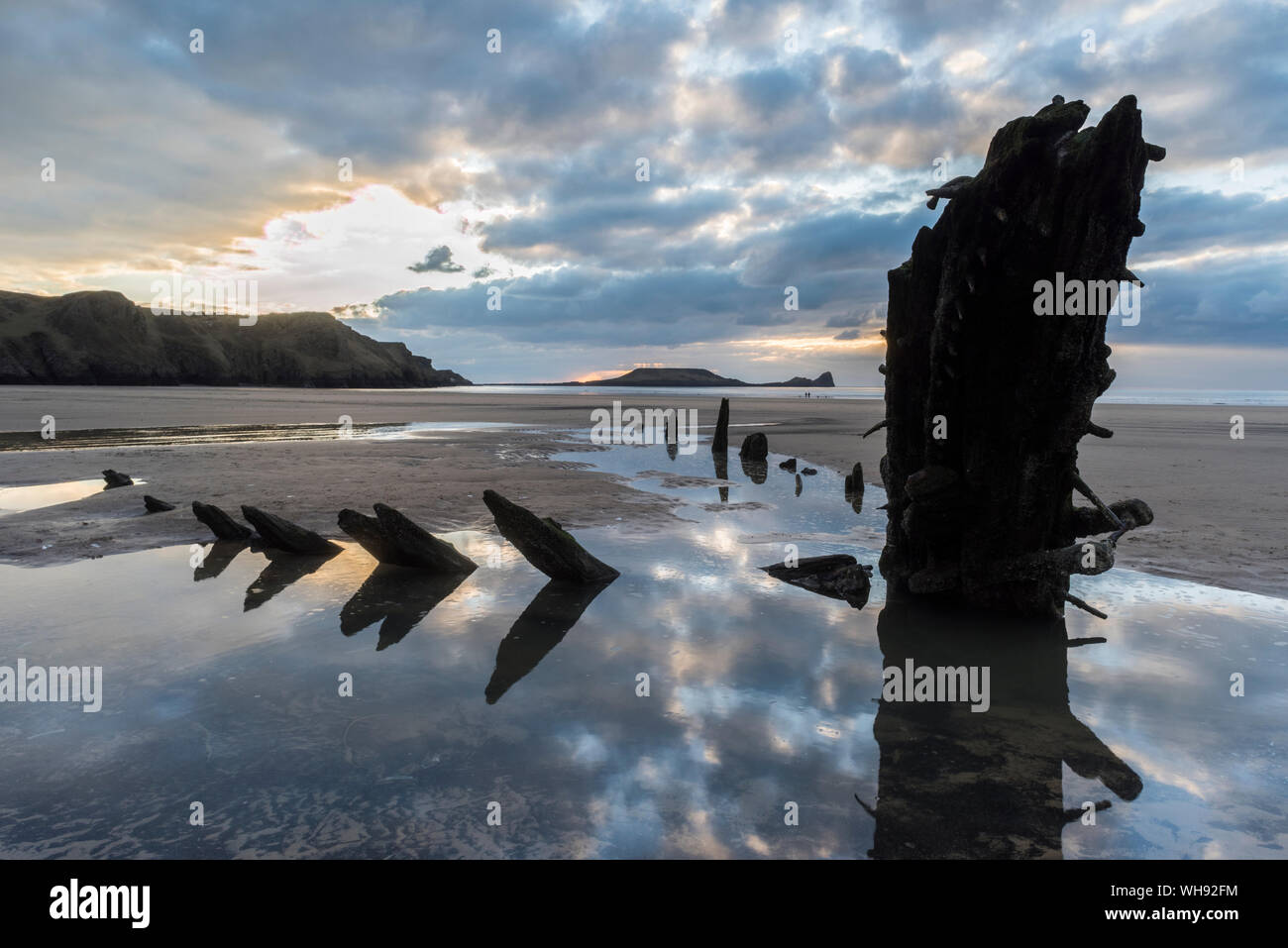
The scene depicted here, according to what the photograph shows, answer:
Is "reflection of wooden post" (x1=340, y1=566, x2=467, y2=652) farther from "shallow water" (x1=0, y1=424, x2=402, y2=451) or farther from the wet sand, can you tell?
"shallow water" (x1=0, y1=424, x2=402, y2=451)

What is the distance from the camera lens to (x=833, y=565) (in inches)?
396

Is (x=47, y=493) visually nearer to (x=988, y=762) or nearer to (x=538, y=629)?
(x=538, y=629)

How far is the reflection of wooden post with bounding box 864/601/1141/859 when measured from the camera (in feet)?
13.4

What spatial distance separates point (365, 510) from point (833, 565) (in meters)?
11.0

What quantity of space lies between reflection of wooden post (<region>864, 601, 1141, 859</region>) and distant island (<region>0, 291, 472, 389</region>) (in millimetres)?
173215

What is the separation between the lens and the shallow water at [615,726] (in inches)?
161

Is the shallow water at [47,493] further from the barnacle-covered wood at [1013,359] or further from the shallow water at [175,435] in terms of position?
the barnacle-covered wood at [1013,359]

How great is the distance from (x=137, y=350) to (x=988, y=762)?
195 m

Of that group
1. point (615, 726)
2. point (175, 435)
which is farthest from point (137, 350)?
point (615, 726)

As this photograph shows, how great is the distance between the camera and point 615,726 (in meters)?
5.50

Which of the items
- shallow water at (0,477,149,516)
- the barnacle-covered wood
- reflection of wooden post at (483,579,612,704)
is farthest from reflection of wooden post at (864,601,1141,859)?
shallow water at (0,477,149,516)
